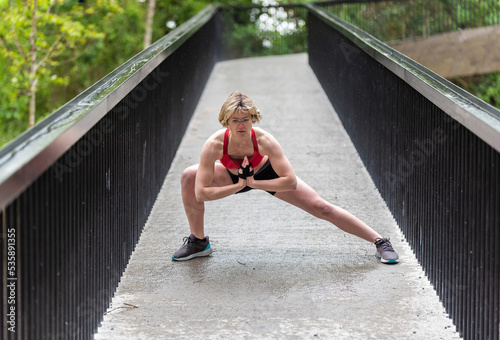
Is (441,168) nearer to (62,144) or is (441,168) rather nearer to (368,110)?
(62,144)

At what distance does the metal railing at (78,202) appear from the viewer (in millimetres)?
2848

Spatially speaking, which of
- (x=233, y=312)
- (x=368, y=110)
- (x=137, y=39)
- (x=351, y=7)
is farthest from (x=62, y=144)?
(x=137, y=39)

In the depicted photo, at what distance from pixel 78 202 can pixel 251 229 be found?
248cm

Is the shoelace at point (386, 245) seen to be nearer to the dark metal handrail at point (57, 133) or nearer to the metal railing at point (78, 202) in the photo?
the metal railing at point (78, 202)

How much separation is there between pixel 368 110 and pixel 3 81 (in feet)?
51.7

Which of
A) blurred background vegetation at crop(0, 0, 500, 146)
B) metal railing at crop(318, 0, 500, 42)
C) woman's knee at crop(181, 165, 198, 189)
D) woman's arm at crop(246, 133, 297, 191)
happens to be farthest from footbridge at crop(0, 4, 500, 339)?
blurred background vegetation at crop(0, 0, 500, 146)

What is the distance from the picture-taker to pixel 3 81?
813 inches

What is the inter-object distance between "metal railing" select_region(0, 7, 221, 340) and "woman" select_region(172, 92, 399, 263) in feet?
1.64

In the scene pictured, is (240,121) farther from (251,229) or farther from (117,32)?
(117,32)

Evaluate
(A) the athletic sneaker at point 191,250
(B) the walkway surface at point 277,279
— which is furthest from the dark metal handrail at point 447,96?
(A) the athletic sneaker at point 191,250

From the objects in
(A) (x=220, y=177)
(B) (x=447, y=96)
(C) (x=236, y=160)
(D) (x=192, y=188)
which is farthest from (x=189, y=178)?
(B) (x=447, y=96)

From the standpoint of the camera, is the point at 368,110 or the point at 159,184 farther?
the point at 368,110

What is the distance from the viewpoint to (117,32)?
26812 mm

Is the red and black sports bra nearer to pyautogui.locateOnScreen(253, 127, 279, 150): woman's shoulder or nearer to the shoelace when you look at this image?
pyautogui.locateOnScreen(253, 127, 279, 150): woman's shoulder
